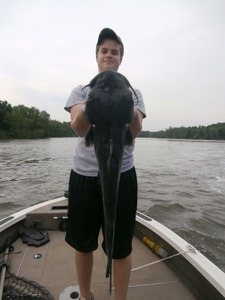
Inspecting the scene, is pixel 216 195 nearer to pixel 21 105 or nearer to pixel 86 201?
pixel 86 201

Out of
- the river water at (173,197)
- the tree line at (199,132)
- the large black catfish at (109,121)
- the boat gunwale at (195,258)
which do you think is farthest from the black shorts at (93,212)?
the tree line at (199,132)

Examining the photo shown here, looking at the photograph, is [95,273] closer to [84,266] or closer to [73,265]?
[73,265]

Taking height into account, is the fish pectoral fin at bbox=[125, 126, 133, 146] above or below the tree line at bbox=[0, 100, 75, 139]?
below

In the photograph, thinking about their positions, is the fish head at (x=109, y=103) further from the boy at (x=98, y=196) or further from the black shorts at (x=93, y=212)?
the black shorts at (x=93, y=212)

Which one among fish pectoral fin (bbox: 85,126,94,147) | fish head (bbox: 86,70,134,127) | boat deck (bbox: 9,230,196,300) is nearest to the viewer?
fish head (bbox: 86,70,134,127)

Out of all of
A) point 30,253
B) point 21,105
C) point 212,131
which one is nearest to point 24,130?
point 21,105

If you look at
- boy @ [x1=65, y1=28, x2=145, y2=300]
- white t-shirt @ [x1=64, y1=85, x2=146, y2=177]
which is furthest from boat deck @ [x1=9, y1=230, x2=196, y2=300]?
white t-shirt @ [x1=64, y1=85, x2=146, y2=177]

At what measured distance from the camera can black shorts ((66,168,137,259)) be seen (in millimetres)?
2055

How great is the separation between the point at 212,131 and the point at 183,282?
379 feet

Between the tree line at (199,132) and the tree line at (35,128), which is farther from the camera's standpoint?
the tree line at (199,132)

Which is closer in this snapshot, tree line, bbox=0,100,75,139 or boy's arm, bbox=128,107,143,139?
boy's arm, bbox=128,107,143,139

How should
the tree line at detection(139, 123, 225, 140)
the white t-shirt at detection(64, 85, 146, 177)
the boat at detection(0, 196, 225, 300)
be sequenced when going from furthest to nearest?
1. the tree line at detection(139, 123, 225, 140)
2. the boat at detection(0, 196, 225, 300)
3. the white t-shirt at detection(64, 85, 146, 177)

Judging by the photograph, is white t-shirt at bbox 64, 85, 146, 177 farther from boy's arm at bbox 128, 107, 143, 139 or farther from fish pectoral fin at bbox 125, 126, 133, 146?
fish pectoral fin at bbox 125, 126, 133, 146

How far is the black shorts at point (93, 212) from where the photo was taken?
80.9 inches
